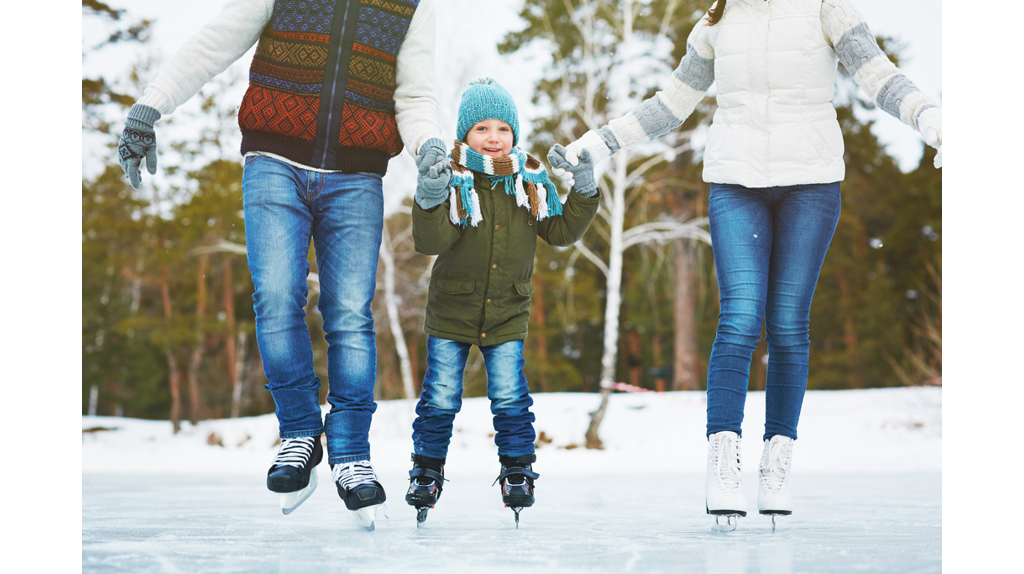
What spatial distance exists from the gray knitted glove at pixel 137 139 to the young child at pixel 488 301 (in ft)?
1.97

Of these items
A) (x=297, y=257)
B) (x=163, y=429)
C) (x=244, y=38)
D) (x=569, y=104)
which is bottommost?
(x=163, y=429)

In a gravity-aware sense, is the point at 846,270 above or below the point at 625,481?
above

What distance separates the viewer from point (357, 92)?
172cm

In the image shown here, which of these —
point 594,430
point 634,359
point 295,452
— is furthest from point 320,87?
point 634,359

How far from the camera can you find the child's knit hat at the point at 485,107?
1881 mm

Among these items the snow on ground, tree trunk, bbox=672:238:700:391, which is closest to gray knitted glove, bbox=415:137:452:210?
the snow on ground

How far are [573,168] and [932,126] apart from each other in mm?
728

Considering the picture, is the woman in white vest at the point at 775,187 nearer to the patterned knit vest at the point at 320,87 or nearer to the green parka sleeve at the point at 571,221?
the green parka sleeve at the point at 571,221

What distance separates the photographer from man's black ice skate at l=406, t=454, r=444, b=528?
1.75 meters

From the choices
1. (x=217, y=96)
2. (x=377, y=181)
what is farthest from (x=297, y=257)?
(x=217, y=96)

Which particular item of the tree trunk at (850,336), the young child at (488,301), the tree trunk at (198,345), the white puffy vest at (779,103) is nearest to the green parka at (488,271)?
the young child at (488,301)

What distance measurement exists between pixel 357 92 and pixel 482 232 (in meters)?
0.41

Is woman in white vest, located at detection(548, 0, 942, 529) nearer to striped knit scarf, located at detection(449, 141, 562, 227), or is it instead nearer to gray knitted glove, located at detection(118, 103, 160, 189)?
striped knit scarf, located at detection(449, 141, 562, 227)

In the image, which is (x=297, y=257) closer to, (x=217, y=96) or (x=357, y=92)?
(x=357, y=92)
